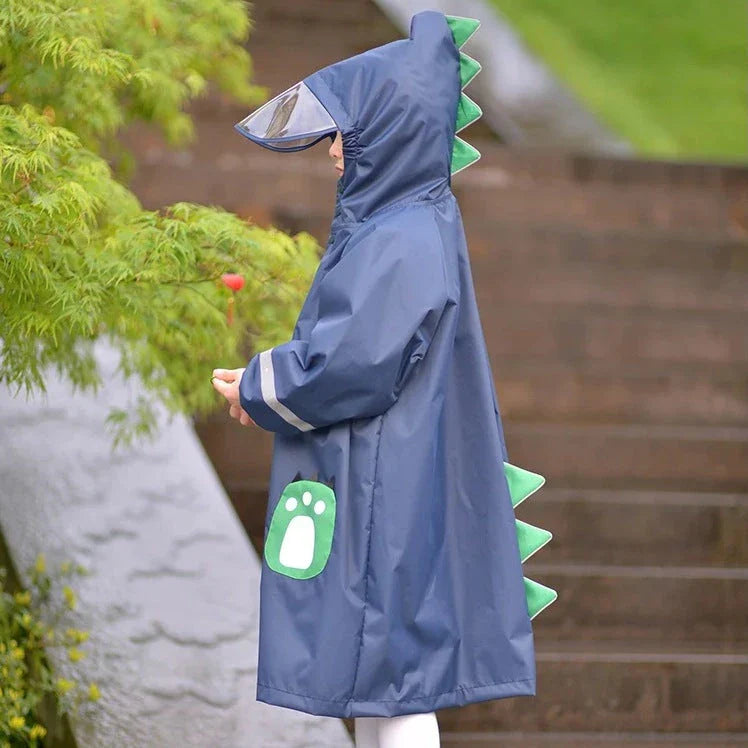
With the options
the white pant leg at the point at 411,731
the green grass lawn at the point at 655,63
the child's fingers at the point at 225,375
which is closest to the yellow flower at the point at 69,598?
the child's fingers at the point at 225,375

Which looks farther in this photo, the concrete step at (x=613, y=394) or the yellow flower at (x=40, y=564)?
the concrete step at (x=613, y=394)

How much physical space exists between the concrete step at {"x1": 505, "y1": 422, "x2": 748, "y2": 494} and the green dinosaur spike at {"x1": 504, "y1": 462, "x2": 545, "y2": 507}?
1.94m

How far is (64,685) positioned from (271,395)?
45.8 inches

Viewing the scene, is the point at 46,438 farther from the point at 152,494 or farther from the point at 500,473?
the point at 500,473

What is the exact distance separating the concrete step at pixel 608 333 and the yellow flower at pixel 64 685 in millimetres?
2448

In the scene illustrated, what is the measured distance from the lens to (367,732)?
2711 millimetres

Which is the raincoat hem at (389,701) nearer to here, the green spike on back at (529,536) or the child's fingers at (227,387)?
the green spike on back at (529,536)

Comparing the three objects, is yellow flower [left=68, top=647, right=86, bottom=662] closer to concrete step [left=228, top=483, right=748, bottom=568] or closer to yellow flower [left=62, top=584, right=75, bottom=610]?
yellow flower [left=62, top=584, right=75, bottom=610]

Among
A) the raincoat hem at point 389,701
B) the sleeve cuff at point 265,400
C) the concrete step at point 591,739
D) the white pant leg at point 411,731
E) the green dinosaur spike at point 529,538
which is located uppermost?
the sleeve cuff at point 265,400

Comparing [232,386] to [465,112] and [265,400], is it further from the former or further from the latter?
[465,112]

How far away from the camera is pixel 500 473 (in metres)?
2.61

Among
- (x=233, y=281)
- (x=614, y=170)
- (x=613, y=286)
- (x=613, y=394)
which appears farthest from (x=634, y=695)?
(x=614, y=170)

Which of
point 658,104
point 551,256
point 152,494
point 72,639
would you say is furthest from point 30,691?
point 658,104

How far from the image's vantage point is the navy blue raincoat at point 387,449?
245 centimetres
